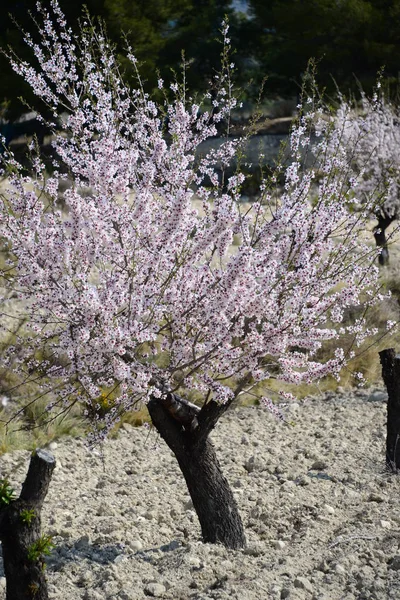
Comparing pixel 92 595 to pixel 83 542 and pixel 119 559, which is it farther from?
pixel 83 542

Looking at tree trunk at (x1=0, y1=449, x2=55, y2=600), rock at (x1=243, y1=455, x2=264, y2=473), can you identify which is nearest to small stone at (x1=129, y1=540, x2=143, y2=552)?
tree trunk at (x1=0, y1=449, x2=55, y2=600)

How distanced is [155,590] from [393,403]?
292 cm

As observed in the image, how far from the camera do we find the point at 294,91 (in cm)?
2842

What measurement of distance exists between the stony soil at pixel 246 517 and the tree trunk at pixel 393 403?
17 cm

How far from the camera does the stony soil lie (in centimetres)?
439

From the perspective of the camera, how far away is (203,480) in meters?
4.95

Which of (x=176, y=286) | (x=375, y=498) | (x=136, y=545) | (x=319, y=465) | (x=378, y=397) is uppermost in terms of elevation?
(x=378, y=397)

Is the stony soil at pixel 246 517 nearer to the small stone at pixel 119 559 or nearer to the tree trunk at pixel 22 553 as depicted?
the small stone at pixel 119 559

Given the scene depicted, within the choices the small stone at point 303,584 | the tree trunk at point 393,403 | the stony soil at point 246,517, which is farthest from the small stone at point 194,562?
the tree trunk at point 393,403

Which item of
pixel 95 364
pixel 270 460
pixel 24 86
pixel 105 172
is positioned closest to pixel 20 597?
pixel 95 364

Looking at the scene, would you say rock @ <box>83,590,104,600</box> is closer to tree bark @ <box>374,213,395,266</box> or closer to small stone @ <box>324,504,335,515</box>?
small stone @ <box>324,504,335,515</box>

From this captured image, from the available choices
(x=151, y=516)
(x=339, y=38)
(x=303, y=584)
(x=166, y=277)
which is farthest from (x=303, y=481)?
(x=339, y=38)

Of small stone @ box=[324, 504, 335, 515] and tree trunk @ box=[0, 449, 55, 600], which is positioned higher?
small stone @ box=[324, 504, 335, 515]

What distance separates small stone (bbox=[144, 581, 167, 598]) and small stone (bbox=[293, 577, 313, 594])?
757 mm
